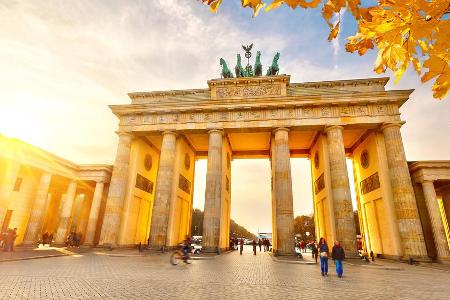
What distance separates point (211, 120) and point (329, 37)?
21707 millimetres

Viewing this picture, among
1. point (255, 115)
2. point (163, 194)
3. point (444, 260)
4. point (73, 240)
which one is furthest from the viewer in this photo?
point (73, 240)

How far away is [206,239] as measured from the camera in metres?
20.3

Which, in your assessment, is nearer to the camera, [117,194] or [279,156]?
[279,156]

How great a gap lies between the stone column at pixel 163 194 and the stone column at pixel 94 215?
654cm

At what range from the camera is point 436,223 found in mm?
18531

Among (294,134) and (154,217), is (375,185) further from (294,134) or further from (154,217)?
(154,217)

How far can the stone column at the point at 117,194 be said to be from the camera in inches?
845

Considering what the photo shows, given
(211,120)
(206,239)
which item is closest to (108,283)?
(206,239)

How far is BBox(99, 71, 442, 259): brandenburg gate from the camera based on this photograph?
64.2 ft

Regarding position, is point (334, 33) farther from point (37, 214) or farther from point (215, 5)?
point (37, 214)

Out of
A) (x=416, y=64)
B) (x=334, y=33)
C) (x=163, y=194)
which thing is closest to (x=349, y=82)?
(x=163, y=194)

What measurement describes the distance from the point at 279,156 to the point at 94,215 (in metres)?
19.1

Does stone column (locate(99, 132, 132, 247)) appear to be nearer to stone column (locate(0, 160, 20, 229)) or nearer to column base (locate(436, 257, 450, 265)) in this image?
stone column (locate(0, 160, 20, 229))

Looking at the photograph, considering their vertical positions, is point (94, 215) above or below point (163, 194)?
below
